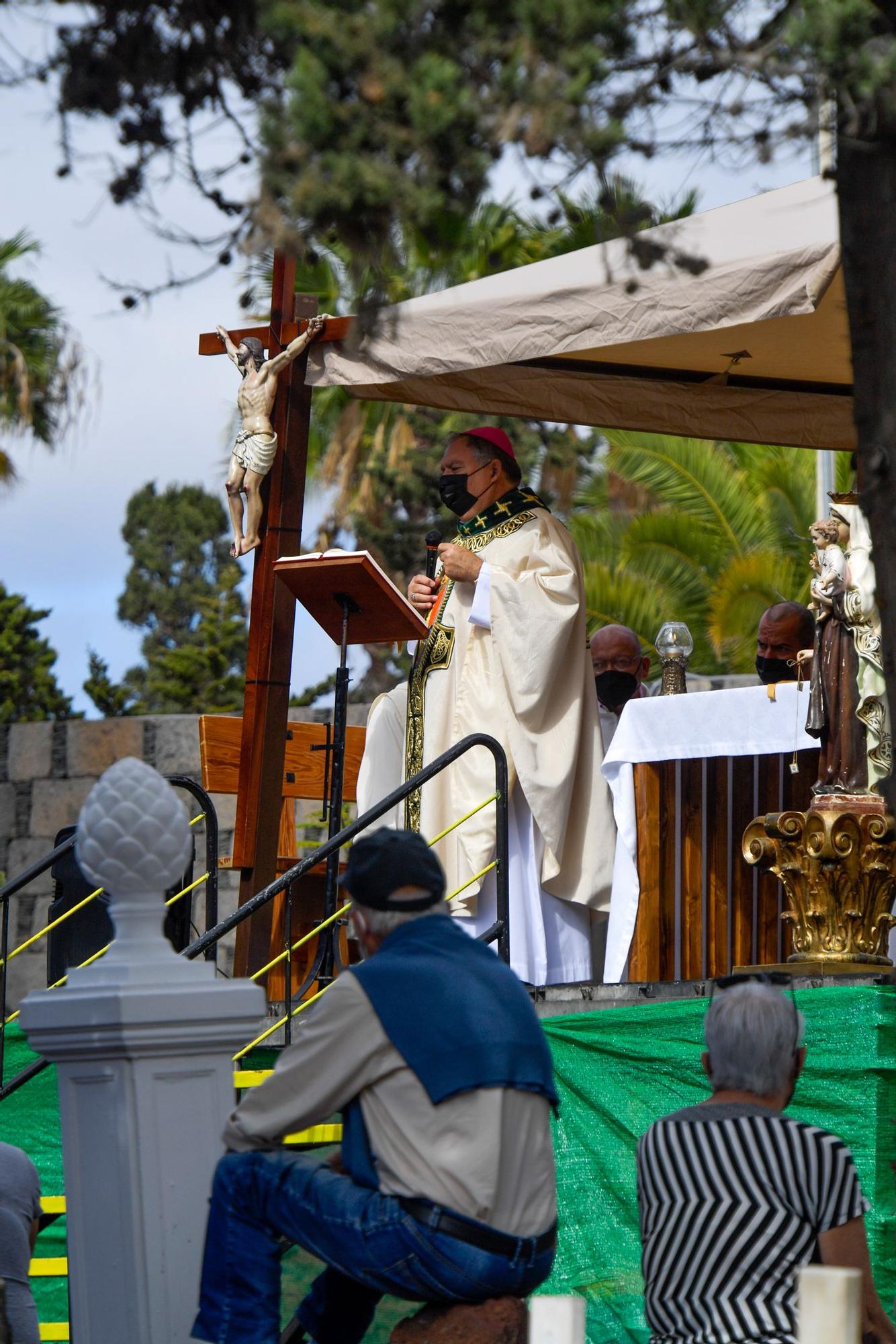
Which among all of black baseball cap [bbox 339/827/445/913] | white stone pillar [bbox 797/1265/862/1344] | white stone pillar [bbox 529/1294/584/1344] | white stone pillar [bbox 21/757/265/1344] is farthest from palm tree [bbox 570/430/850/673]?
white stone pillar [bbox 797/1265/862/1344]

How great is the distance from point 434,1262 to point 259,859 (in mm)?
4210

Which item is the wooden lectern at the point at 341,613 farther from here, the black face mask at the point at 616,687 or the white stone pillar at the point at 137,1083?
the white stone pillar at the point at 137,1083

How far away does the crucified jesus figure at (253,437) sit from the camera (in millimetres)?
7988

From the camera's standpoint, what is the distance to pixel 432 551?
7.72 meters

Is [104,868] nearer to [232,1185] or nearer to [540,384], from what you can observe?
[232,1185]

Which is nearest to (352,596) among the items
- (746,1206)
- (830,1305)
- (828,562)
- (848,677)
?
(828,562)

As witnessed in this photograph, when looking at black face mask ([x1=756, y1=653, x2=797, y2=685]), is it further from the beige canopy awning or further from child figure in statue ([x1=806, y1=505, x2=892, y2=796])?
child figure in statue ([x1=806, y1=505, x2=892, y2=796])

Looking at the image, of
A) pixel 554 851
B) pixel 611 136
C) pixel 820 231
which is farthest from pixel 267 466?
pixel 611 136

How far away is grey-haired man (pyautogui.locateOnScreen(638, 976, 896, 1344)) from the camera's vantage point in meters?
3.66

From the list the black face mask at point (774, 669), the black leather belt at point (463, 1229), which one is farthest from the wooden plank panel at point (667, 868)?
the black leather belt at point (463, 1229)

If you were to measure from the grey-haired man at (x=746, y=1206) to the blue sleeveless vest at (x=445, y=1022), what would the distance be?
0.29 metres

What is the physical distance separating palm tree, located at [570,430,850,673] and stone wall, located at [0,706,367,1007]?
22.0 feet

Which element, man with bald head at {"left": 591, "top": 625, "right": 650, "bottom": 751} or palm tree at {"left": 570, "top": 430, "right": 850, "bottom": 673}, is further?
palm tree at {"left": 570, "top": 430, "right": 850, "bottom": 673}

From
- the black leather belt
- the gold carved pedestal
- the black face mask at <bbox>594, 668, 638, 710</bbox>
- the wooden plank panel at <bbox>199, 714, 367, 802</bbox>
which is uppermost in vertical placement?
the black face mask at <bbox>594, 668, 638, 710</bbox>
